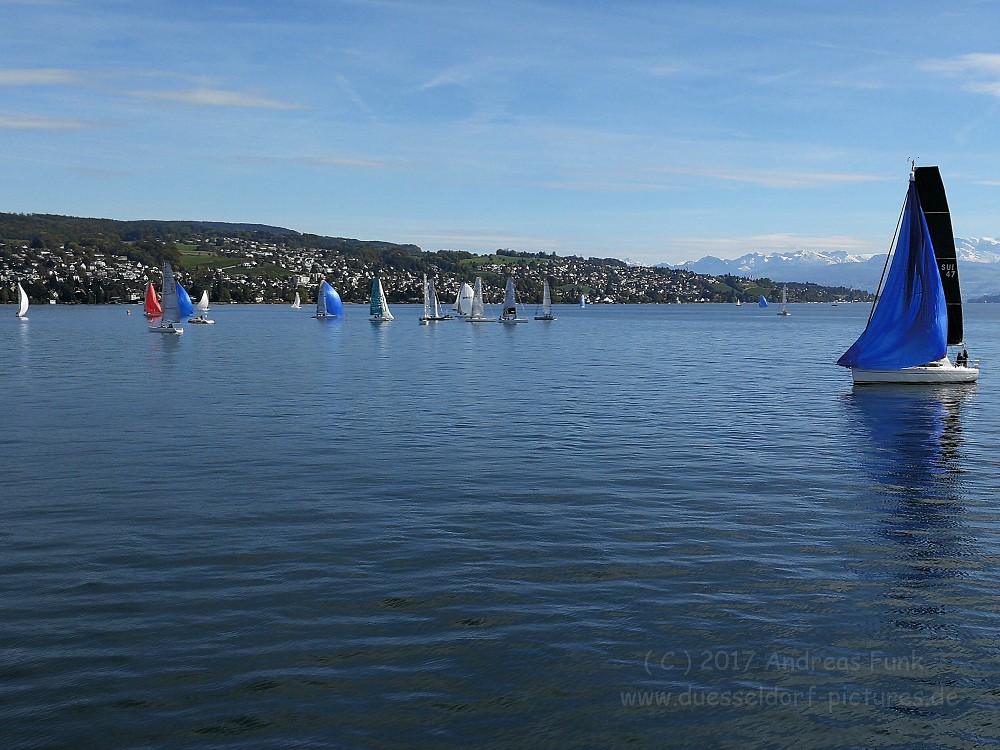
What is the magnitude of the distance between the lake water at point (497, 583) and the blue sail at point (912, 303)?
511 inches

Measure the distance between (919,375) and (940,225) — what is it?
957 cm

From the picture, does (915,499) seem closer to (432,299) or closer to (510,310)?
(510,310)

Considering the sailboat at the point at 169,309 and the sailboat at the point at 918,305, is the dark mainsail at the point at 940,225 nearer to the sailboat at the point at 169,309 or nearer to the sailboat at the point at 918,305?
the sailboat at the point at 918,305

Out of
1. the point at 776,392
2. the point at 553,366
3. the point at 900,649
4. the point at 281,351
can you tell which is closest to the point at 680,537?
the point at 900,649

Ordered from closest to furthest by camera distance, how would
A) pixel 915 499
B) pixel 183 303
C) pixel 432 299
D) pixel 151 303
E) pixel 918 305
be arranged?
pixel 915 499 < pixel 918 305 < pixel 183 303 < pixel 151 303 < pixel 432 299

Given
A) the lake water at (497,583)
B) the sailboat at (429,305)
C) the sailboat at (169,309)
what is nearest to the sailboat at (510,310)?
the sailboat at (429,305)

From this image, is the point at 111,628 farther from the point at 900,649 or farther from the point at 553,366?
the point at 553,366

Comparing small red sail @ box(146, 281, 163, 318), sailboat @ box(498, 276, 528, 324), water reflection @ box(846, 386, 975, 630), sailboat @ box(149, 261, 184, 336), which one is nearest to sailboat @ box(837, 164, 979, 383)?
water reflection @ box(846, 386, 975, 630)

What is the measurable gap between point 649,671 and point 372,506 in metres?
12.6

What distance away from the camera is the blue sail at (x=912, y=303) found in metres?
54.3

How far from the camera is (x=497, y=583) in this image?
18.9 m

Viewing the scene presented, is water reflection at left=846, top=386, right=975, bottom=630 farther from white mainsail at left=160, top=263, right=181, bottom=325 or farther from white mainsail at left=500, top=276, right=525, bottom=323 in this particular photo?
white mainsail at left=500, top=276, right=525, bottom=323

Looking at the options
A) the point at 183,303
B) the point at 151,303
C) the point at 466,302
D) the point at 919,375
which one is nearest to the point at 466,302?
the point at 466,302

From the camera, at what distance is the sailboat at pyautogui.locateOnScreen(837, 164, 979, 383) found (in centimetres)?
5441
